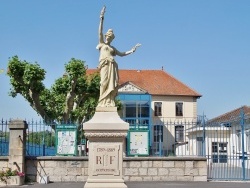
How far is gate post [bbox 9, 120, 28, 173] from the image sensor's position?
601 inches

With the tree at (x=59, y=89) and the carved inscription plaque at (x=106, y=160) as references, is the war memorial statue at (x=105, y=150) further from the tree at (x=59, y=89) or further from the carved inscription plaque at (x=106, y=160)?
the tree at (x=59, y=89)

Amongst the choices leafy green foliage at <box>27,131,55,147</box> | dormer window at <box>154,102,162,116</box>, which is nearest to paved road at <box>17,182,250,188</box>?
leafy green foliage at <box>27,131,55,147</box>

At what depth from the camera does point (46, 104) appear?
28281 millimetres

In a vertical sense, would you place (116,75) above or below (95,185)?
above

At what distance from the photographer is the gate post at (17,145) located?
1527 centimetres

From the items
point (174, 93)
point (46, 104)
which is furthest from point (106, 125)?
point (174, 93)

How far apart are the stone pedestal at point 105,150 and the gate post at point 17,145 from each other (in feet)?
19.6

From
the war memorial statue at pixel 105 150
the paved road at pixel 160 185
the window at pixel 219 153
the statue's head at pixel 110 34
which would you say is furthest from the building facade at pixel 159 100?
the war memorial statue at pixel 105 150

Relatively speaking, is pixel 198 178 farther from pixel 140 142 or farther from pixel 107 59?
pixel 107 59

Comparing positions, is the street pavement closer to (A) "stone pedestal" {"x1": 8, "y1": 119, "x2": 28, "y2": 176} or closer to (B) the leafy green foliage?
(A) "stone pedestal" {"x1": 8, "y1": 119, "x2": 28, "y2": 176}

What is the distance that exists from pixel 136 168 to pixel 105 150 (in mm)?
6115

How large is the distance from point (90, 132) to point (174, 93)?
4385 cm

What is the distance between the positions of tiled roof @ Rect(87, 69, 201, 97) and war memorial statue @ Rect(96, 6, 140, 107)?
40328 millimetres

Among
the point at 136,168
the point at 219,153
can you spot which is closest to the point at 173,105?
the point at 219,153
